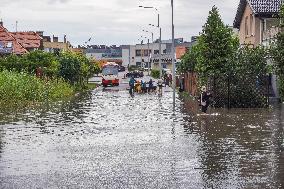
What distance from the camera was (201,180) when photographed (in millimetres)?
12023

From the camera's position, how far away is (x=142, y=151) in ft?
52.7

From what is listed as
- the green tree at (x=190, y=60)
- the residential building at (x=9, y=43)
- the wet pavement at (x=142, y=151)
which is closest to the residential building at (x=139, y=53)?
the residential building at (x=9, y=43)

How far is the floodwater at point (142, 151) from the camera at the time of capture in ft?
39.8

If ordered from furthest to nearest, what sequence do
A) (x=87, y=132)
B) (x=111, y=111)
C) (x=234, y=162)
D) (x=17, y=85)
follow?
(x=17, y=85)
(x=111, y=111)
(x=87, y=132)
(x=234, y=162)

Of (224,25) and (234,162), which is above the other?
(224,25)

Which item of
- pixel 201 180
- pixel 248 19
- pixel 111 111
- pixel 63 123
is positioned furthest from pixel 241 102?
pixel 201 180

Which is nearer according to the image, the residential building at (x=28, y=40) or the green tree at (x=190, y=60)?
the green tree at (x=190, y=60)

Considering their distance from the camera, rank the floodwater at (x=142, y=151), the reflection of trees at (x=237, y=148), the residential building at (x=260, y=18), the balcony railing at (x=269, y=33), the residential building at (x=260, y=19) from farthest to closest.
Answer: the residential building at (x=260, y=18), the residential building at (x=260, y=19), the balcony railing at (x=269, y=33), the reflection of trees at (x=237, y=148), the floodwater at (x=142, y=151)

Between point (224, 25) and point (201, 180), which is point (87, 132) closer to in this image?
point (201, 180)

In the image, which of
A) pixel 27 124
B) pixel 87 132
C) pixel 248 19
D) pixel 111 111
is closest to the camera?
pixel 87 132

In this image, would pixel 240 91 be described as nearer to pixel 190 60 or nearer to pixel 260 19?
pixel 260 19

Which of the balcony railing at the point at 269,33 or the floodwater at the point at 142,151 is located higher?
the balcony railing at the point at 269,33

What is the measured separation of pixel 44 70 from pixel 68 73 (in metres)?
2.75

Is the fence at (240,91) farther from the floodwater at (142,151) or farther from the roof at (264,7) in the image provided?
the roof at (264,7)
